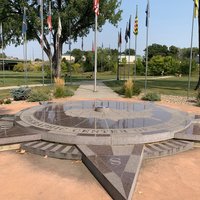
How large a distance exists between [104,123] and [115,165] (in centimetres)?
284

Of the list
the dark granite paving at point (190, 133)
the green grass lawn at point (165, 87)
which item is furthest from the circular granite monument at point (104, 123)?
the green grass lawn at point (165, 87)

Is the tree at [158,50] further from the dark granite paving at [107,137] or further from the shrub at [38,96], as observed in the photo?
the dark granite paving at [107,137]

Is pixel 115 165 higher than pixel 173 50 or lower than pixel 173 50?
lower

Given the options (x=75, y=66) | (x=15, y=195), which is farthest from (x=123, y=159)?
(x=75, y=66)

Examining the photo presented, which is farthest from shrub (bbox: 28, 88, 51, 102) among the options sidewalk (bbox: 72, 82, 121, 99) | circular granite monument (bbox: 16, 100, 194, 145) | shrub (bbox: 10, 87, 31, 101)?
circular granite monument (bbox: 16, 100, 194, 145)

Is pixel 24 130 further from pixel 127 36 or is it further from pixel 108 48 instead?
pixel 108 48

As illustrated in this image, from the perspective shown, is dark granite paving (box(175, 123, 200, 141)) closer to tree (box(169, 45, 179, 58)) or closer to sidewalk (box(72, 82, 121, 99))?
sidewalk (box(72, 82, 121, 99))

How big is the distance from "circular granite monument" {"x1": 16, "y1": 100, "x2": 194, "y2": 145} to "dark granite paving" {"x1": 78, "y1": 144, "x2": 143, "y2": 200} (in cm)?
37

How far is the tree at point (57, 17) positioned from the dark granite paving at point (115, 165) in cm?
2284

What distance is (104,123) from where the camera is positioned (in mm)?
8109

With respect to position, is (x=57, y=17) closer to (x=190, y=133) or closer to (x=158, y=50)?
(x=190, y=133)

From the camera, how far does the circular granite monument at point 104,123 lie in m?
6.72

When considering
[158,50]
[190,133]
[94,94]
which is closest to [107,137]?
[190,133]

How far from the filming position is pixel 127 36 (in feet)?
86.2
